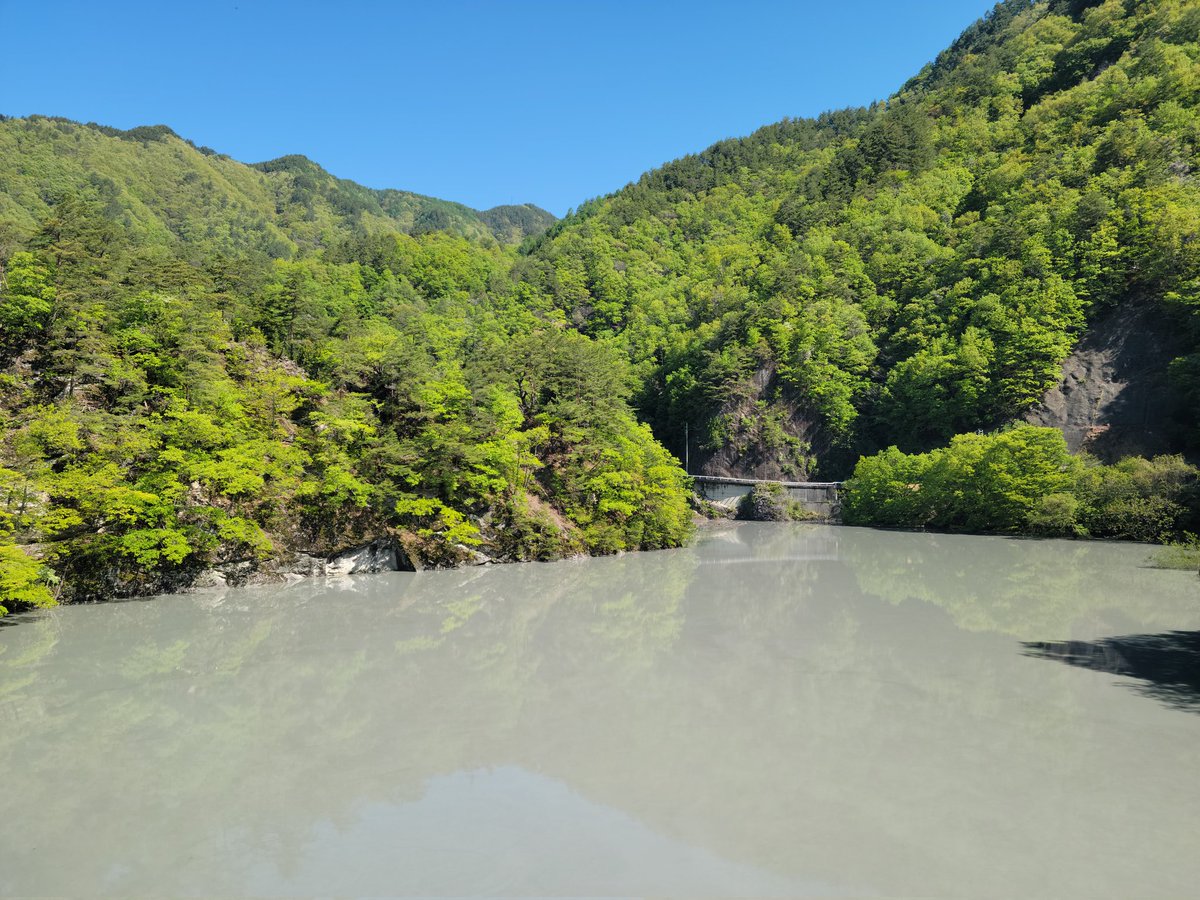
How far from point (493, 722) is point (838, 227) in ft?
265

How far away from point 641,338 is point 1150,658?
68710 mm

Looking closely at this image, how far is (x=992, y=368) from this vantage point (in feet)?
176

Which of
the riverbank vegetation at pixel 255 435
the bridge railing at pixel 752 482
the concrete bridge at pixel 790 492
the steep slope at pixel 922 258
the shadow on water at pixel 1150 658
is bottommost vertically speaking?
the concrete bridge at pixel 790 492

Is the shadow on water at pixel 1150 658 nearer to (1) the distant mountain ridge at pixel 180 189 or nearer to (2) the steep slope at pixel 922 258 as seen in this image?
(2) the steep slope at pixel 922 258

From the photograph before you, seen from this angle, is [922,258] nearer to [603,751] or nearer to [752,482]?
[752,482]

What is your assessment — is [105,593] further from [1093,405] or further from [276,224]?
[276,224]

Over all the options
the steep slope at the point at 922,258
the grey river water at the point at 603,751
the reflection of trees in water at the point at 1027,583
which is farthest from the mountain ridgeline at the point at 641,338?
the reflection of trees in water at the point at 1027,583

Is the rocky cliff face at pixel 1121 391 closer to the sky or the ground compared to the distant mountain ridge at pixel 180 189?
closer to the ground

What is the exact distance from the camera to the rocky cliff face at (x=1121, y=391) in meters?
46.0

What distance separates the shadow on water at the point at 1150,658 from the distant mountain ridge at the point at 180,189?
73.2 m

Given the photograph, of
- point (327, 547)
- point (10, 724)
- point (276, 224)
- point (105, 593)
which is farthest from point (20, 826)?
point (276, 224)

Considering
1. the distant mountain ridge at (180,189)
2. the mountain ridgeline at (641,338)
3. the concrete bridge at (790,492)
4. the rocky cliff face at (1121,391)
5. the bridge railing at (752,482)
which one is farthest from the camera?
the distant mountain ridge at (180,189)

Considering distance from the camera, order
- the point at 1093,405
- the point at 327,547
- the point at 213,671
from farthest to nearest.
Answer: the point at 1093,405 < the point at 327,547 < the point at 213,671

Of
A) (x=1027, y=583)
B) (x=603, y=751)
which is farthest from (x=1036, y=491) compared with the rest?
(x=603, y=751)
